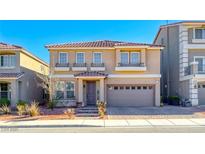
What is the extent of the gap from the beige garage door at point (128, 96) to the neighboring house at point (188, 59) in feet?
11.7

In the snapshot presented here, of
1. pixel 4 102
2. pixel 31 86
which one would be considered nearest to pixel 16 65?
pixel 4 102

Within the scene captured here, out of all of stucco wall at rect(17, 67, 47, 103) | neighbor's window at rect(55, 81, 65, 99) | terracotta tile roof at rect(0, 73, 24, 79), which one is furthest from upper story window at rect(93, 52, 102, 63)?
terracotta tile roof at rect(0, 73, 24, 79)

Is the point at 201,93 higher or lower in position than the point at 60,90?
lower

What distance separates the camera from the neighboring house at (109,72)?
23156mm

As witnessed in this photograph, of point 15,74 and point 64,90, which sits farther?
point 64,90

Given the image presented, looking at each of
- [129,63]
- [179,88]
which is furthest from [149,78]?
[179,88]

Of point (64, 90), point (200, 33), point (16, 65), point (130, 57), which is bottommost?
point (64, 90)

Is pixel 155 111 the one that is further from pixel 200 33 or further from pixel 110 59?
pixel 200 33

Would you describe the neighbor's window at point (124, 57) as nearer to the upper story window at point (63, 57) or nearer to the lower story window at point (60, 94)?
the upper story window at point (63, 57)

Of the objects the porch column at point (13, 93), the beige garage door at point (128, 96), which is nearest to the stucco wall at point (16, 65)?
the porch column at point (13, 93)

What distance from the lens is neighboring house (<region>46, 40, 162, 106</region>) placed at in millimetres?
23156

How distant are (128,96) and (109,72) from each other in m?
2.93

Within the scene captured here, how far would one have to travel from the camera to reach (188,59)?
2419 centimetres
